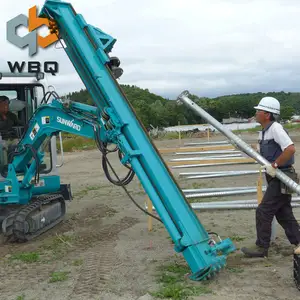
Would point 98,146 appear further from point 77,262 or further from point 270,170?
point 270,170

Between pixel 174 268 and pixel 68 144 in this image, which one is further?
pixel 68 144

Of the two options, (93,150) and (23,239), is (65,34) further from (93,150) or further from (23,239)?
(93,150)

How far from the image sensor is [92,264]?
5.70 meters

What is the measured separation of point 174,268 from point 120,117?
1898 mm

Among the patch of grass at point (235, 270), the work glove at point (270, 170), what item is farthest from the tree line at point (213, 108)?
the patch of grass at point (235, 270)

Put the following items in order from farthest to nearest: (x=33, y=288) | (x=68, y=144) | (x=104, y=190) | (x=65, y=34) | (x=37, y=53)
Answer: (x=68, y=144) < (x=104, y=190) < (x=37, y=53) < (x=65, y=34) < (x=33, y=288)

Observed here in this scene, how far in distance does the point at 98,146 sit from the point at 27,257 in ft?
6.14

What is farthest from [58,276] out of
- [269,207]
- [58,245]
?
[269,207]

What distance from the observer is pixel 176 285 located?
15.4 ft

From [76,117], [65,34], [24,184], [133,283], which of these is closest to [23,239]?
[24,184]

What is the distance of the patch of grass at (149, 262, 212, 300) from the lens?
4.47 m

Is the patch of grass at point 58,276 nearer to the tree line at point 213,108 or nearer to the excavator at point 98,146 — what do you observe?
the excavator at point 98,146

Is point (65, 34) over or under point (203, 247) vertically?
over

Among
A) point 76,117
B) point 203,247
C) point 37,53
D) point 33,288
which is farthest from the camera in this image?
point 37,53
